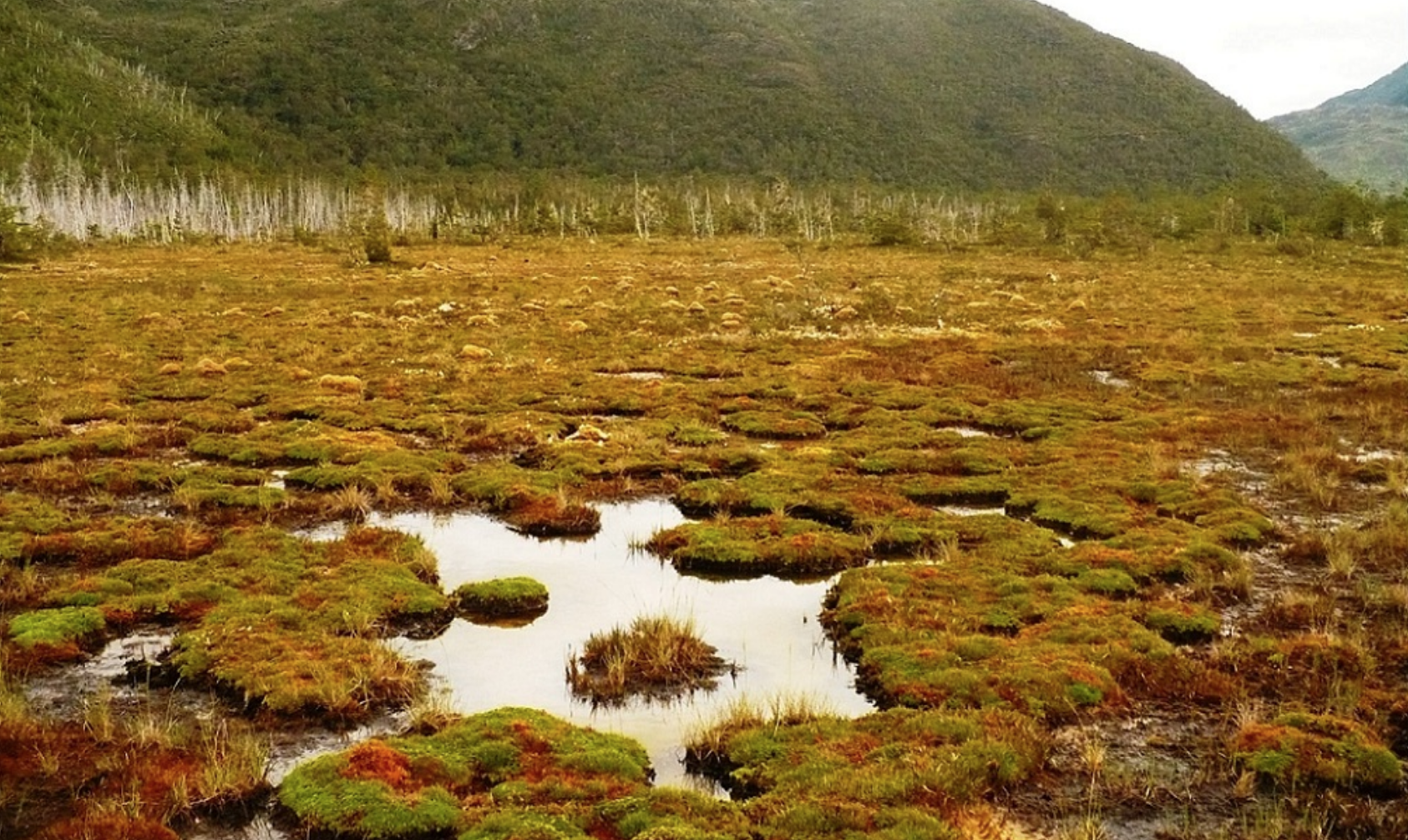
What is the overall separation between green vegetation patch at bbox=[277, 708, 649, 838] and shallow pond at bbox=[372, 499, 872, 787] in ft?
2.29

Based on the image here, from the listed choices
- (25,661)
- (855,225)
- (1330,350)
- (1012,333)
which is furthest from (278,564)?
(855,225)

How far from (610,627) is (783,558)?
376 cm

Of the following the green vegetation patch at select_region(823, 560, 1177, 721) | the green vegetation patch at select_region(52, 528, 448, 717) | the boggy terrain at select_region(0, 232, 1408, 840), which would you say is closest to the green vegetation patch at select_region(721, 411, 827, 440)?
the boggy terrain at select_region(0, 232, 1408, 840)

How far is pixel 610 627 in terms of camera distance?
14.1m

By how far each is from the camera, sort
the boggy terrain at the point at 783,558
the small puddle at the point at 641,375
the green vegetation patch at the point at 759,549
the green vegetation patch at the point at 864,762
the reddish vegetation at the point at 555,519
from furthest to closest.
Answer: the small puddle at the point at 641,375 → the reddish vegetation at the point at 555,519 → the green vegetation patch at the point at 759,549 → the boggy terrain at the point at 783,558 → the green vegetation patch at the point at 864,762

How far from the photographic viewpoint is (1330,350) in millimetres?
38938

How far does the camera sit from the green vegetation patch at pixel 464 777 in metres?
9.20

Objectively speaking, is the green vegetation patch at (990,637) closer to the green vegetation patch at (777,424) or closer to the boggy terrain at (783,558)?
the boggy terrain at (783,558)

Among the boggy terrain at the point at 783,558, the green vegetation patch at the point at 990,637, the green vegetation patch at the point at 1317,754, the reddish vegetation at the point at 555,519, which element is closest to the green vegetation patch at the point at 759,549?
the boggy terrain at the point at 783,558

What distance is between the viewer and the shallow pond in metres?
11.8

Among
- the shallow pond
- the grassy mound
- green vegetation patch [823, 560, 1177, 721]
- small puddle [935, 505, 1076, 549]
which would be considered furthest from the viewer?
small puddle [935, 505, 1076, 549]

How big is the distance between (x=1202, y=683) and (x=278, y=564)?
1242 centimetres

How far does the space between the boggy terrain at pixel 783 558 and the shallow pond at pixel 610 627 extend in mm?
488

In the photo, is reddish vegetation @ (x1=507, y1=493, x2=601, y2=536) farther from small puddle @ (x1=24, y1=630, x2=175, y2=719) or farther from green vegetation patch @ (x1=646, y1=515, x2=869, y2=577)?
small puddle @ (x1=24, y1=630, x2=175, y2=719)
